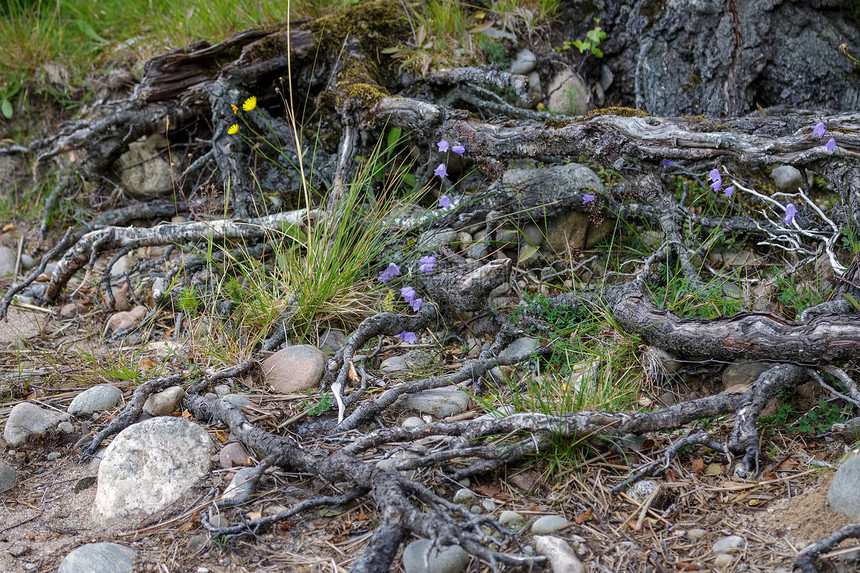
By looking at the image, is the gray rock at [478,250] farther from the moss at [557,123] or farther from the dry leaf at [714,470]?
the dry leaf at [714,470]

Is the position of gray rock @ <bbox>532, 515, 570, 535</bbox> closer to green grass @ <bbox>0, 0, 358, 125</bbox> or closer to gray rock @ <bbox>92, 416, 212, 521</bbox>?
gray rock @ <bbox>92, 416, 212, 521</bbox>

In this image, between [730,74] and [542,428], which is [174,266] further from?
[730,74]

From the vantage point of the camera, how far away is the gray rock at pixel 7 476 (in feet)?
7.68

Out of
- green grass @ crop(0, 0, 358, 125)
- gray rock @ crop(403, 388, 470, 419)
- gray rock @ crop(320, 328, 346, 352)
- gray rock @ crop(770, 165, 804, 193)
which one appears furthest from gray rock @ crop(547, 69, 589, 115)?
Result: gray rock @ crop(403, 388, 470, 419)

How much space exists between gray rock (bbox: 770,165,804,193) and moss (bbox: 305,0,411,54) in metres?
2.43

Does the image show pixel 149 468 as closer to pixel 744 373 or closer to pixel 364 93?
pixel 744 373

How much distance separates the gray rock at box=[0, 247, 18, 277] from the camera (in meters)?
4.35

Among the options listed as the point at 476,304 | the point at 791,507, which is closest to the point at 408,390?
the point at 476,304

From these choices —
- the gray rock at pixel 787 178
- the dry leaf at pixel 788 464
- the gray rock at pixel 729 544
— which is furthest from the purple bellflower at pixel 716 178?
the gray rock at pixel 729 544

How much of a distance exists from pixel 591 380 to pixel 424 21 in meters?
2.82

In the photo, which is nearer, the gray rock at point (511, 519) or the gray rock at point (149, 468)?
the gray rock at point (511, 519)

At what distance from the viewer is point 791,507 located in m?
1.94

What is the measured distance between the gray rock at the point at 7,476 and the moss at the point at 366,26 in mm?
2947

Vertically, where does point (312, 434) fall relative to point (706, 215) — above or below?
below
